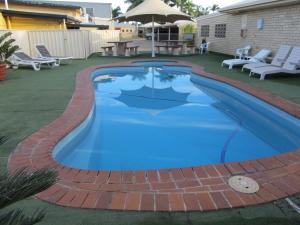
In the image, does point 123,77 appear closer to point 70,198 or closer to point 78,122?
point 78,122

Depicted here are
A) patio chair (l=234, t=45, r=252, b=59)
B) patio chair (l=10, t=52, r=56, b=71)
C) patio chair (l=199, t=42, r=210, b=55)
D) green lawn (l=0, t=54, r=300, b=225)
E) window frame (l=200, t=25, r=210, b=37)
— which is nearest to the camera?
green lawn (l=0, t=54, r=300, b=225)

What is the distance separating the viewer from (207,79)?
9000mm

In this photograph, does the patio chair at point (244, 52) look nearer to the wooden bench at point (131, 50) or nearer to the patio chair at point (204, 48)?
the patio chair at point (204, 48)

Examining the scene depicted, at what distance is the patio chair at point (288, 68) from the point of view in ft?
27.1

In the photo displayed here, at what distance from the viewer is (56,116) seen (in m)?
4.79

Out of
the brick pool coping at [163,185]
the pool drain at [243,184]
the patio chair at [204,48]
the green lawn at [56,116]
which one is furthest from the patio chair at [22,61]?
the patio chair at [204,48]

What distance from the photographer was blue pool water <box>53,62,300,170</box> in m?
4.26

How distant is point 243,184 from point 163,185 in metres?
0.81

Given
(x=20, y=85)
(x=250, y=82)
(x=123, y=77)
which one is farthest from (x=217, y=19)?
(x=20, y=85)

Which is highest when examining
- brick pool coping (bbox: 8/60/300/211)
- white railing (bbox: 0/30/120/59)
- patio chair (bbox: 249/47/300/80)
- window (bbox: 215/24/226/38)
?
window (bbox: 215/24/226/38)

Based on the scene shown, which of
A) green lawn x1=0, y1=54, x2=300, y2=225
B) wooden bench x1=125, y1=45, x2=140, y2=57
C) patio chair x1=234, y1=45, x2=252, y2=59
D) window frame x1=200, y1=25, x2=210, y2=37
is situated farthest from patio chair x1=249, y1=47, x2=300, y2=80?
window frame x1=200, y1=25, x2=210, y2=37

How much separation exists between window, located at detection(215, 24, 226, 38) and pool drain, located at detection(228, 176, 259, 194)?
14434mm

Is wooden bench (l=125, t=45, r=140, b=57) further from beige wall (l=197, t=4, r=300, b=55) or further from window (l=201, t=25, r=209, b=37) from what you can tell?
window (l=201, t=25, r=209, b=37)

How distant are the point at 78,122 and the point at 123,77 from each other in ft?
21.6
